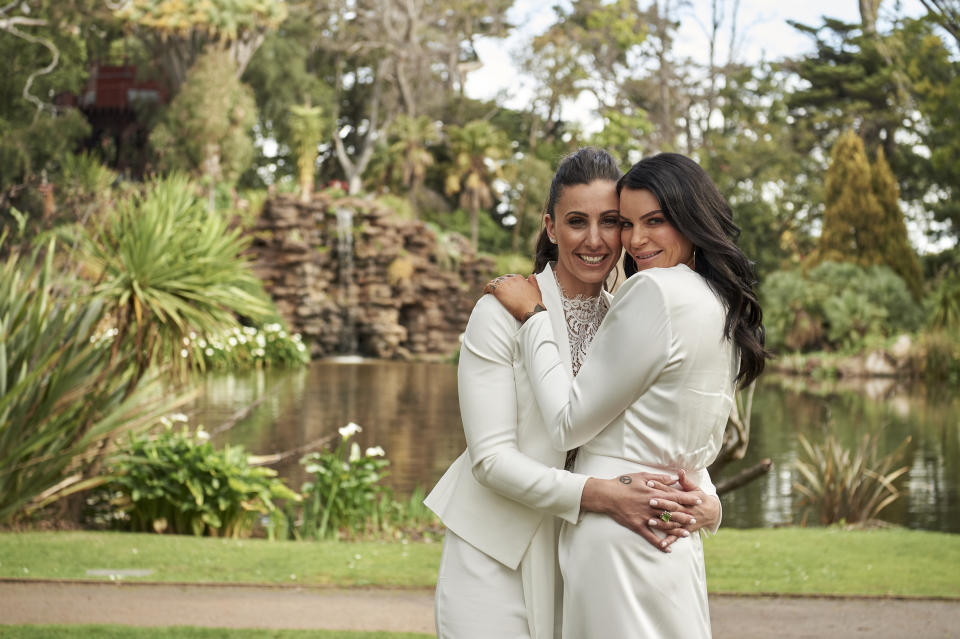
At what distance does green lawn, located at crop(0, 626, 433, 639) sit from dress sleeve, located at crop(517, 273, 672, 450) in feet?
10.1

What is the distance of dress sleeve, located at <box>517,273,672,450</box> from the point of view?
222 centimetres

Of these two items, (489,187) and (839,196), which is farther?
(489,187)

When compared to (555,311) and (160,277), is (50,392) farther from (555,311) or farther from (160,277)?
(555,311)

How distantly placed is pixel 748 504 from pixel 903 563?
335 centimetres

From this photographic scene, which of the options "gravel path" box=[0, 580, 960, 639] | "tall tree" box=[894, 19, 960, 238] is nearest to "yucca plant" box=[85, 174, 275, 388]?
"gravel path" box=[0, 580, 960, 639]

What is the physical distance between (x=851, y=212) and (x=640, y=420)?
3040cm

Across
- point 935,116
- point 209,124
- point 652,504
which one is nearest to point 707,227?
point 652,504

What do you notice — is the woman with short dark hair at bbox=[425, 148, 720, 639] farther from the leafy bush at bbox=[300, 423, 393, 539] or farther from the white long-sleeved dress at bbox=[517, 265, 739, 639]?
the leafy bush at bbox=[300, 423, 393, 539]

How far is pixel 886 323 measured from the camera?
1114 inches

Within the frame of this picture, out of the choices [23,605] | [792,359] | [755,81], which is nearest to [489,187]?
[755,81]

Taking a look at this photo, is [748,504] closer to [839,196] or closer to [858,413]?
[858,413]

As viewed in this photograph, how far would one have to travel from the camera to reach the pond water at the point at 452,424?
34.6ft

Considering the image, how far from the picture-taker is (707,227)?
7.63 feet

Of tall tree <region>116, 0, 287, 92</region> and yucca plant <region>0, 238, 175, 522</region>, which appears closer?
yucca plant <region>0, 238, 175, 522</region>
